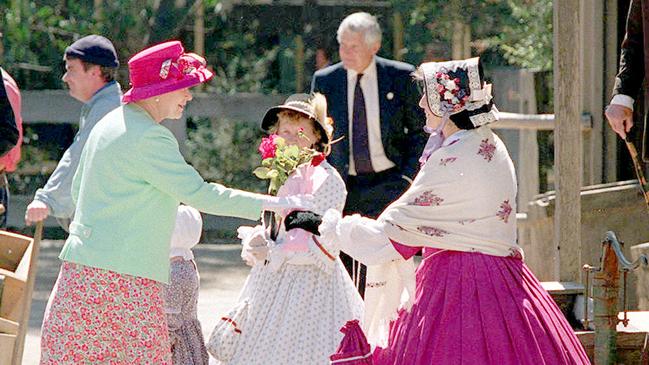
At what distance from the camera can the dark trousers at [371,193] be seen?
7.99m

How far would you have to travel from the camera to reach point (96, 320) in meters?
5.46

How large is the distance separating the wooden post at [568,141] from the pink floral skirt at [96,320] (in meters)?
2.58

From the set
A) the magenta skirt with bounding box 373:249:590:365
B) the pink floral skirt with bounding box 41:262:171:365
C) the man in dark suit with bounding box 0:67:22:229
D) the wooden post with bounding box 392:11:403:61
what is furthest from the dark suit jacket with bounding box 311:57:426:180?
the wooden post with bounding box 392:11:403:61

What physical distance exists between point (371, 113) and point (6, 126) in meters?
2.04

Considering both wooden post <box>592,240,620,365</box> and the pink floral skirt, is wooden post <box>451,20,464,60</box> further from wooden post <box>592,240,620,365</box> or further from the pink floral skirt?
the pink floral skirt

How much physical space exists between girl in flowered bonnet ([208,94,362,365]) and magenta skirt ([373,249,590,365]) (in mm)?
1188

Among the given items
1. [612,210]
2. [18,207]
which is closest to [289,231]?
[612,210]

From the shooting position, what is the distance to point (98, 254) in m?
5.44

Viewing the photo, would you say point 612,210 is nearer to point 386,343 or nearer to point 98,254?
point 386,343

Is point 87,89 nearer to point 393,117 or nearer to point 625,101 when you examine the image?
point 393,117

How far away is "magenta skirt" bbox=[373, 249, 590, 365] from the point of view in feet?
17.5

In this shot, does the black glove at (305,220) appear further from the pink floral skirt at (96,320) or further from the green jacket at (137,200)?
the pink floral skirt at (96,320)

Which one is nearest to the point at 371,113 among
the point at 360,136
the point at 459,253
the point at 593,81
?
the point at 360,136

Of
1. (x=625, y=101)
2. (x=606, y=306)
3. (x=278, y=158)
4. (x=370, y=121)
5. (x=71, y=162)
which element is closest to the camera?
(x=625, y=101)
